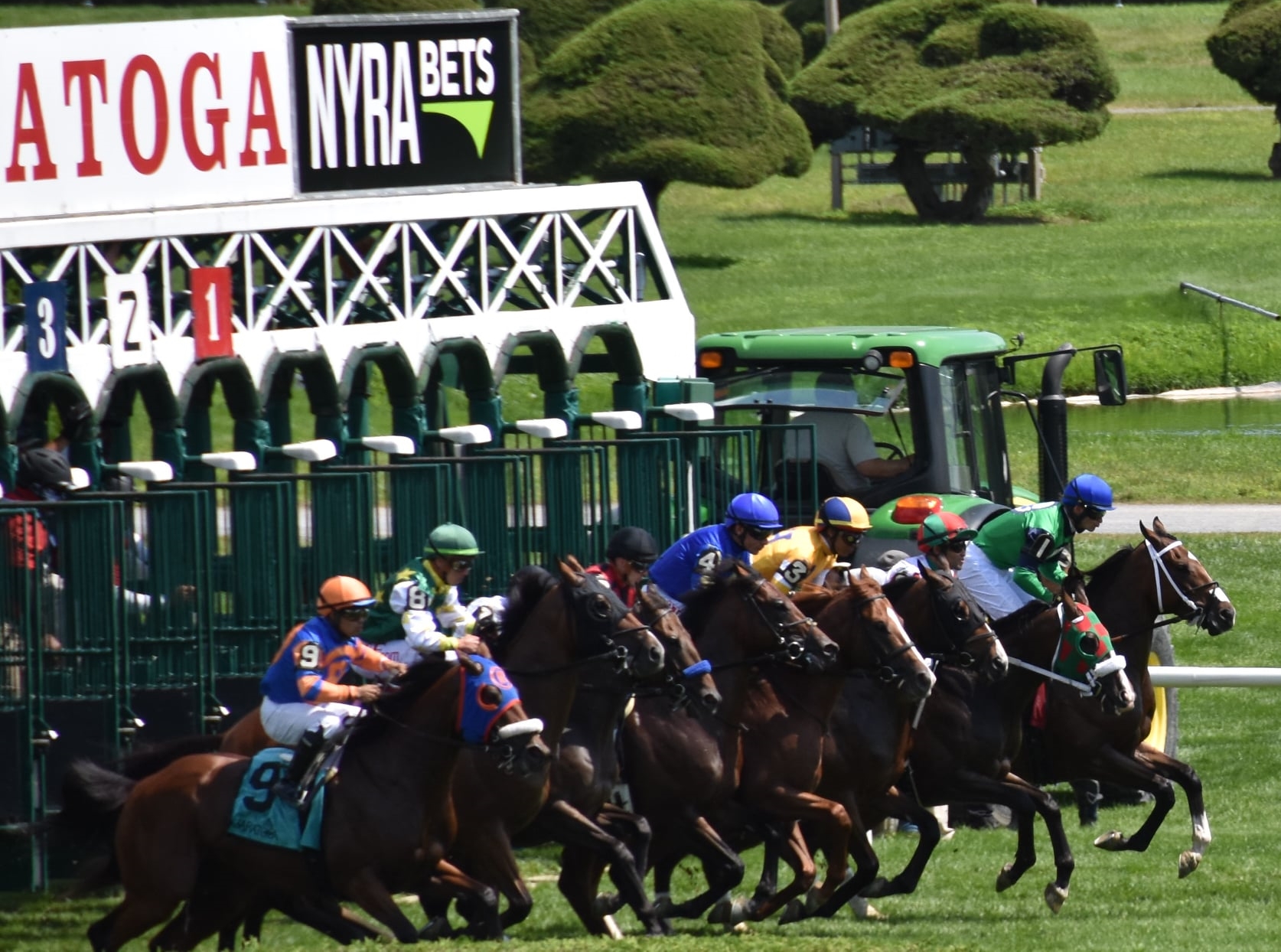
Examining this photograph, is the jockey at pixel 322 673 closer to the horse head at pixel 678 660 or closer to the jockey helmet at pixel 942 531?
the horse head at pixel 678 660

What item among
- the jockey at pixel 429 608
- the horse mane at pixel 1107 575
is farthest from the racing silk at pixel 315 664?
the horse mane at pixel 1107 575

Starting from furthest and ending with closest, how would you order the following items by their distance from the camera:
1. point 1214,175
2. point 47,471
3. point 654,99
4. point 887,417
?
point 1214,175 < point 654,99 < point 887,417 < point 47,471

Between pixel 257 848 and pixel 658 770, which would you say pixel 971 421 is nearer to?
pixel 658 770

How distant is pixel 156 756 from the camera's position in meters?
8.32

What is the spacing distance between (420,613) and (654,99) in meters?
23.8

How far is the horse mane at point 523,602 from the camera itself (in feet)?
28.3

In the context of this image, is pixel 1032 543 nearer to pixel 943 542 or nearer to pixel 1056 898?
pixel 943 542

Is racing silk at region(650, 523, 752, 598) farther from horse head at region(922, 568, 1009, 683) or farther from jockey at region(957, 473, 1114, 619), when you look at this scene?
jockey at region(957, 473, 1114, 619)

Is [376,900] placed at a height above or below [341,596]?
below

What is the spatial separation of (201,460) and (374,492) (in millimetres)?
853

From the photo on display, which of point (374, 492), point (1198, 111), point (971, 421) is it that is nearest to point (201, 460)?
point (374, 492)

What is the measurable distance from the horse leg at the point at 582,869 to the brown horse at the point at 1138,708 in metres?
2.42

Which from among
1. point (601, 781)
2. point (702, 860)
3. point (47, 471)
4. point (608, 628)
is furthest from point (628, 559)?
point (47, 471)

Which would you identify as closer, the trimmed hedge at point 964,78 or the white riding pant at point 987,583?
the white riding pant at point 987,583
